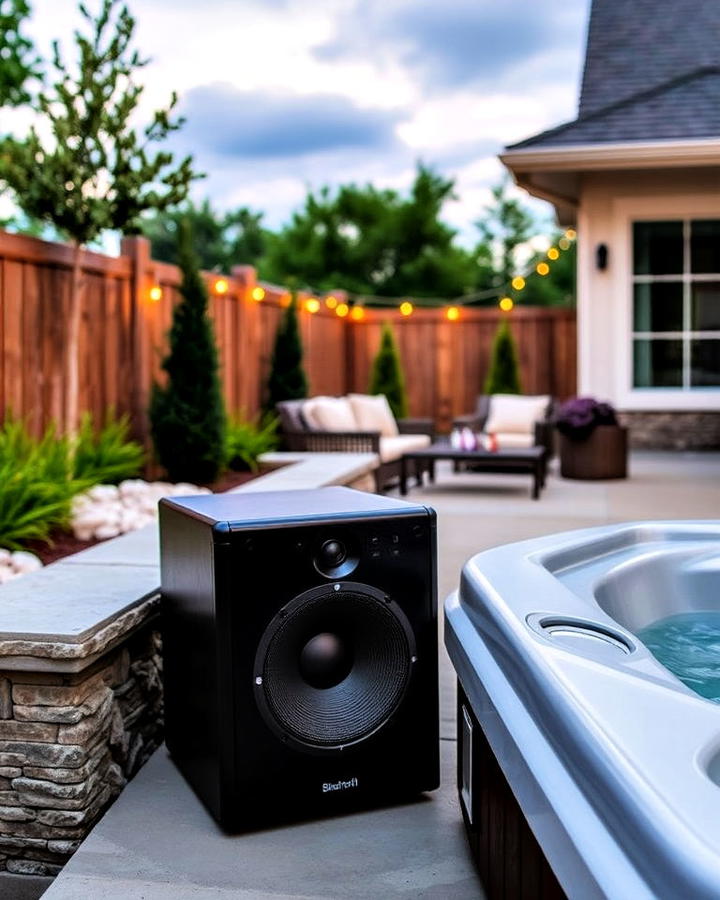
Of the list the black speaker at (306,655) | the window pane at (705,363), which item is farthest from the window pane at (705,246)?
the black speaker at (306,655)

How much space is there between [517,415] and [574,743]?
26.9 feet

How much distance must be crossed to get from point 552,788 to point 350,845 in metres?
0.88

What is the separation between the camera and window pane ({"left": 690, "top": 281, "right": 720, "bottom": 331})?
9.39m

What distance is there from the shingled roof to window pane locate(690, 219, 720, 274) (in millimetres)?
1060

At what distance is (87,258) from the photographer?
591cm

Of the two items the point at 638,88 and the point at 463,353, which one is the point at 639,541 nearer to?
the point at 638,88

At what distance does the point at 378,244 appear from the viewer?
2256 cm

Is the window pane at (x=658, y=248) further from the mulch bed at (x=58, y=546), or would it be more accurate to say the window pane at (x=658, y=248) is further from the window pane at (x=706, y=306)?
the mulch bed at (x=58, y=546)

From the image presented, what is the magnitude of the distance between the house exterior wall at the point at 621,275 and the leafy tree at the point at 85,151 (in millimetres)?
4898

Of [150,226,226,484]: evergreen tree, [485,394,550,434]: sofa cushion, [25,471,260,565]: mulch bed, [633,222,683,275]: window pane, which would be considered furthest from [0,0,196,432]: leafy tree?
[633,222,683,275]: window pane

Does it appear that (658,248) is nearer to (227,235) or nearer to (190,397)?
(190,397)

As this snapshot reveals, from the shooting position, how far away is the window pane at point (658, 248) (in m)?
9.38

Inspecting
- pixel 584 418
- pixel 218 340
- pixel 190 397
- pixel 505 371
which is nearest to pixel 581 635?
pixel 190 397

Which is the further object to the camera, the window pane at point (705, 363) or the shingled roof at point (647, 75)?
the window pane at point (705, 363)
